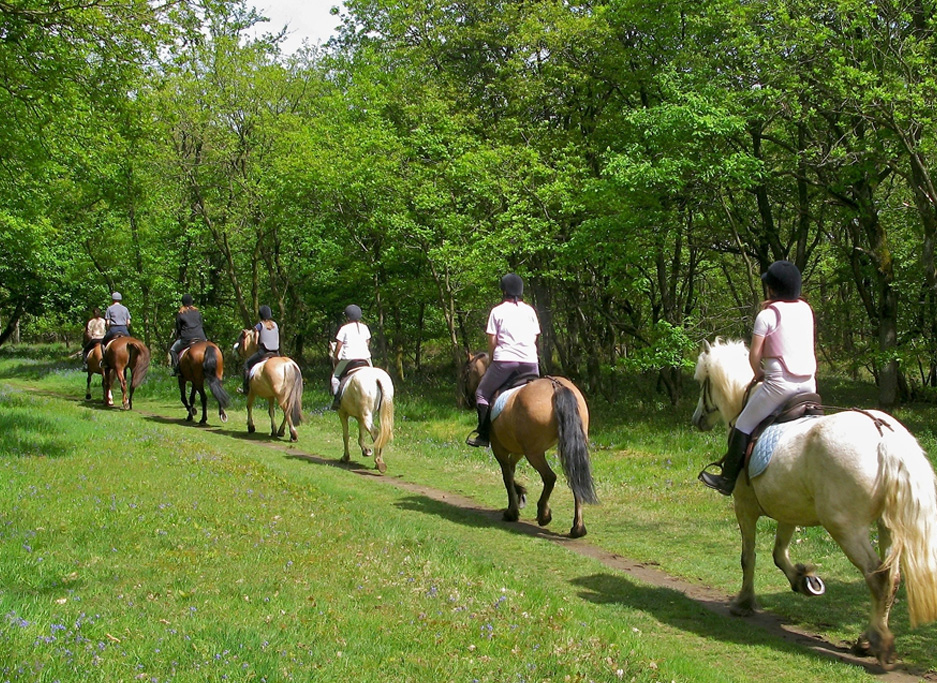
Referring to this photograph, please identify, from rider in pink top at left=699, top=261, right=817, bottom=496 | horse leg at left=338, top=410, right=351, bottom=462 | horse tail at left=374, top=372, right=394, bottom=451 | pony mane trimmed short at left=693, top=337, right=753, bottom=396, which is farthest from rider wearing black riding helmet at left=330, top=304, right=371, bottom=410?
rider in pink top at left=699, top=261, right=817, bottom=496

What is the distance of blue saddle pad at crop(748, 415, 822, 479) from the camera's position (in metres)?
7.00

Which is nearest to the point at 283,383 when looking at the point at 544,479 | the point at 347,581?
the point at 544,479

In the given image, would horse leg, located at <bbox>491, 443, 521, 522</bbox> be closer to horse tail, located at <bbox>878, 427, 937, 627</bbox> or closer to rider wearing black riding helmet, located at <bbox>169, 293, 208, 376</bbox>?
horse tail, located at <bbox>878, 427, 937, 627</bbox>

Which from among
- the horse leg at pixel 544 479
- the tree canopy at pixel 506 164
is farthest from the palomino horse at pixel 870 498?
the tree canopy at pixel 506 164

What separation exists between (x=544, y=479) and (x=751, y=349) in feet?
14.1

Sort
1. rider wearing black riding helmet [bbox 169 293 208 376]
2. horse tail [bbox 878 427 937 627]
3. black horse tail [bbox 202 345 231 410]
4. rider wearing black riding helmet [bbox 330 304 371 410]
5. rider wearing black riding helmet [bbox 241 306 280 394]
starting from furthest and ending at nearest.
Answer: rider wearing black riding helmet [bbox 169 293 208 376] < black horse tail [bbox 202 345 231 410] < rider wearing black riding helmet [bbox 241 306 280 394] < rider wearing black riding helmet [bbox 330 304 371 410] < horse tail [bbox 878 427 937 627]

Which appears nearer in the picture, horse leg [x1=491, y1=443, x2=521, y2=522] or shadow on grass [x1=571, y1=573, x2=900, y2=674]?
shadow on grass [x1=571, y1=573, x2=900, y2=674]

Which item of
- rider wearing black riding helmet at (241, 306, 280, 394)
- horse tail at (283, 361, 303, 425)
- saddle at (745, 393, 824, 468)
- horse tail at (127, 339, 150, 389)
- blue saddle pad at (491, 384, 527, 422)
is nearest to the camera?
saddle at (745, 393, 824, 468)

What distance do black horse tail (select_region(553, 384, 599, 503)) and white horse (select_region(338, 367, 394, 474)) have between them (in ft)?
17.7

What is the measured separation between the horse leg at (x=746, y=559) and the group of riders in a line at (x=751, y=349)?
0.92ft

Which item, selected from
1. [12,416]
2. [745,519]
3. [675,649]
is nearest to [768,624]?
[745,519]

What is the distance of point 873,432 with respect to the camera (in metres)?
6.29

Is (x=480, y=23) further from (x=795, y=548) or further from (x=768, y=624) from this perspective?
(x=768, y=624)

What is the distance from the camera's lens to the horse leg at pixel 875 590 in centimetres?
621
